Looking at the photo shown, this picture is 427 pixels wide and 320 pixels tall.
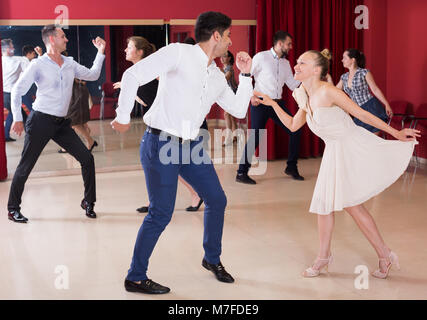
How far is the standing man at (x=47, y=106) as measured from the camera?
5.19 metres

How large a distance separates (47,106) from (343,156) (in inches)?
106

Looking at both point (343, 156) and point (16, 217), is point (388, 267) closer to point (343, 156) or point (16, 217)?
point (343, 156)

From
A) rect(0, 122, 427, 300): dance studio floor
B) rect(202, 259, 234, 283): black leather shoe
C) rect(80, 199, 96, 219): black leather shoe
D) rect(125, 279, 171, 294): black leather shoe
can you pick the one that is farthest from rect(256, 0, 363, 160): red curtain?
rect(125, 279, 171, 294): black leather shoe

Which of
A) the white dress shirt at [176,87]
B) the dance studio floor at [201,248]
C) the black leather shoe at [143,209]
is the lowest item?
the dance studio floor at [201,248]

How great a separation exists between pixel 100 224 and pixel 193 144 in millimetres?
2026

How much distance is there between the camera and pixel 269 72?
7059 mm

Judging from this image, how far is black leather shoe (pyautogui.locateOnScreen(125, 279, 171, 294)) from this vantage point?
3.65 meters

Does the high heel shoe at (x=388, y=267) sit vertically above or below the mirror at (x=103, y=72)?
below

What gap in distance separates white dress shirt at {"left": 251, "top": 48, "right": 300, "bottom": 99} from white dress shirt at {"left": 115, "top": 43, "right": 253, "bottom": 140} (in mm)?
3493

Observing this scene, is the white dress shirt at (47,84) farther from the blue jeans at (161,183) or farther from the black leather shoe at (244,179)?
the black leather shoe at (244,179)

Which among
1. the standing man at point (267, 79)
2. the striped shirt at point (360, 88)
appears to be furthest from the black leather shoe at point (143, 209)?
the striped shirt at point (360, 88)

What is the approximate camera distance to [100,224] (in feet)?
17.4
